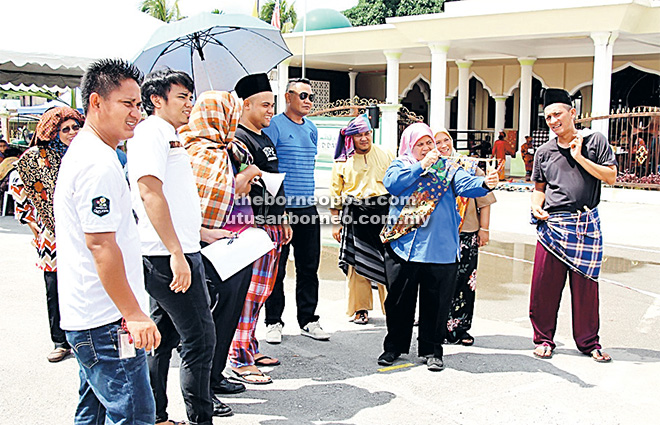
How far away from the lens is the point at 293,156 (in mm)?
5453

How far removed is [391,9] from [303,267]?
38.4 m

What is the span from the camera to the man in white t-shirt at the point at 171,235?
10.3 ft

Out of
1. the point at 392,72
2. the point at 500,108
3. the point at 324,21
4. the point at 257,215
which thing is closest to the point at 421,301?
the point at 257,215

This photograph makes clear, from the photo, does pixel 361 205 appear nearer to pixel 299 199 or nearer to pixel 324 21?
pixel 299 199

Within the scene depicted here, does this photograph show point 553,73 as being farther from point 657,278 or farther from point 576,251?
point 576,251

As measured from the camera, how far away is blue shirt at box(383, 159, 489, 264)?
Answer: 480 centimetres

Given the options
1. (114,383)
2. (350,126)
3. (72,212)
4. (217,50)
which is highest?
(217,50)

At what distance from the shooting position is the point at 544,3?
16156mm

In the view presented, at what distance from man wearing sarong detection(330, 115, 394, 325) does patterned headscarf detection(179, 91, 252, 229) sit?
204cm

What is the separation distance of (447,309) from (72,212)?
10.0ft

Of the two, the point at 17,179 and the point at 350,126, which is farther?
the point at 350,126

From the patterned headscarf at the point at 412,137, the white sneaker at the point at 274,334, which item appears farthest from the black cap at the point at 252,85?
the white sneaker at the point at 274,334

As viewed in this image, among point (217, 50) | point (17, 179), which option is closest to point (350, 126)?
point (217, 50)

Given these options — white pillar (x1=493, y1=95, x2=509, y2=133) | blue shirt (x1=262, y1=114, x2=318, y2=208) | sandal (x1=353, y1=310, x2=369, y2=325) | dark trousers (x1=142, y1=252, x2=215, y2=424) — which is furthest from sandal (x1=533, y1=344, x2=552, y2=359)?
white pillar (x1=493, y1=95, x2=509, y2=133)
